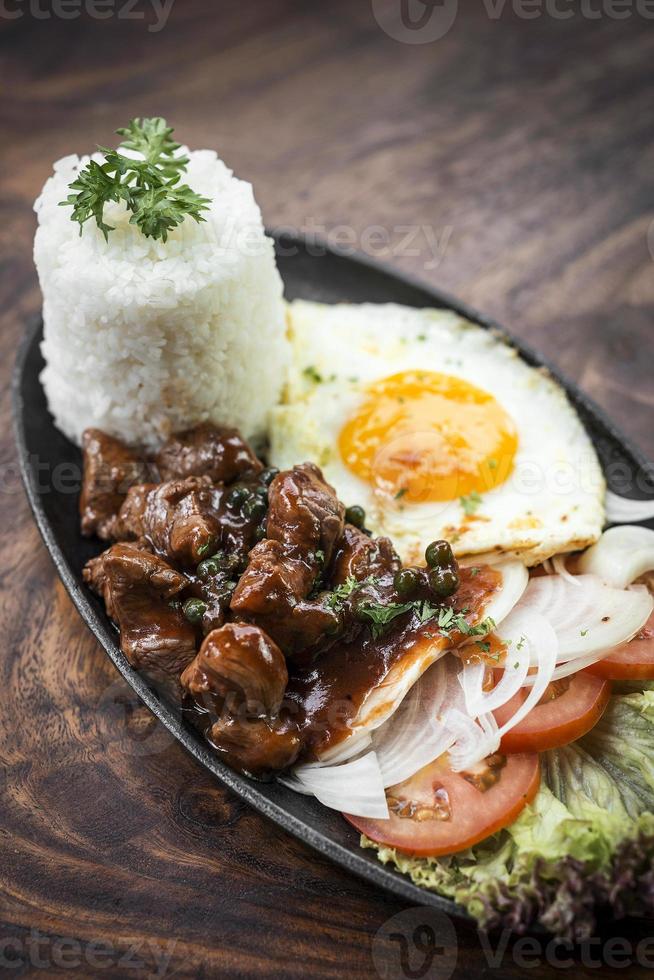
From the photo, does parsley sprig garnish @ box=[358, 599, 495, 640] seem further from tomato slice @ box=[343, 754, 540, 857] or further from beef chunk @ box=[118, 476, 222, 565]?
beef chunk @ box=[118, 476, 222, 565]

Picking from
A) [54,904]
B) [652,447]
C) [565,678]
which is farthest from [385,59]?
[54,904]

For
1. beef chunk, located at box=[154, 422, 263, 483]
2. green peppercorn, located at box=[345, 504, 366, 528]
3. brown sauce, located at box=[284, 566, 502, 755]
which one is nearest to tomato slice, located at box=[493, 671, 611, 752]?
brown sauce, located at box=[284, 566, 502, 755]

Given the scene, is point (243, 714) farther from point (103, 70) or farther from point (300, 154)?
point (103, 70)

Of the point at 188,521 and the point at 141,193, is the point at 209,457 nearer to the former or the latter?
the point at 188,521

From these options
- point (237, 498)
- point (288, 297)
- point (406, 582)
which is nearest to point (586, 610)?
point (406, 582)

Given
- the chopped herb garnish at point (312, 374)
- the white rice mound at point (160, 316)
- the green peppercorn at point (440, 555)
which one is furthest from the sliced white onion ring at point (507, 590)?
the white rice mound at point (160, 316)

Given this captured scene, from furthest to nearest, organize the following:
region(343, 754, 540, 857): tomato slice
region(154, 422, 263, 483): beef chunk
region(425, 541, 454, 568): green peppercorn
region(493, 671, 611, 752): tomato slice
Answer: region(154, 422, 263, 483): beef chunk < region(425, 541, 454, 568): green peppercorn < region(493, 671, 611, 752): tomato slice < region(343, 754, 540, 857): tomato slice
